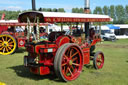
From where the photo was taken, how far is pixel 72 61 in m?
5.32

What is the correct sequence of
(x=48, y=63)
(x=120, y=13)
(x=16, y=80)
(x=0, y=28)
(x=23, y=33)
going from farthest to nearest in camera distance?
(x=120, y=13) < (x=0, y=28) < (x=23, y=33) < (x=16, y=80) < (x=48, y=63)

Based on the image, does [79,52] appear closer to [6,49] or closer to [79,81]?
[79,81]

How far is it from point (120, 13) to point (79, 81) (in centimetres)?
9631

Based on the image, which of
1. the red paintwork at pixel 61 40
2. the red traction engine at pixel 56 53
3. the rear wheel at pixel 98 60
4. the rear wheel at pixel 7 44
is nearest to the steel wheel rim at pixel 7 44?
the rear wheel at pixel 7 44

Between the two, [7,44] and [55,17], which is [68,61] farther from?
[7,44]

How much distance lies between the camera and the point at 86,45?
20.7ft

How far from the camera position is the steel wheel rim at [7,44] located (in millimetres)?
10141

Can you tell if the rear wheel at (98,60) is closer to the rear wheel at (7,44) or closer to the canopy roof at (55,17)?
the canopy roof at (55,17)

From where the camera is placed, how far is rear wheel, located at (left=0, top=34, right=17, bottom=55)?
33.2 ft

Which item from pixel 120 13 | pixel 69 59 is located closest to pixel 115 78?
pixel 69 59

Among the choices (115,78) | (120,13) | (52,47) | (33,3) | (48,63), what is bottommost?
(115,78)

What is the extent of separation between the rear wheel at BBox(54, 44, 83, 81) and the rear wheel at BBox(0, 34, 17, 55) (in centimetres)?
547

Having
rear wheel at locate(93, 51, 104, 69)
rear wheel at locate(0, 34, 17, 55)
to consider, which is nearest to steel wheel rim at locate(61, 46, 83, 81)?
rear wheel at locate(93, 51, 104, 69)

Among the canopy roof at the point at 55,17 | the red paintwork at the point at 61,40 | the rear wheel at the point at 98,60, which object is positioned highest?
the canopy roof at the point at 55,17
